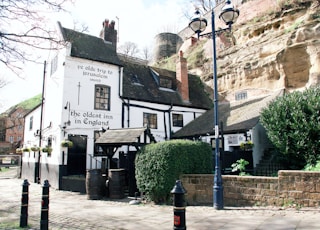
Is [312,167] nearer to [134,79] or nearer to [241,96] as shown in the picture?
[241,96]

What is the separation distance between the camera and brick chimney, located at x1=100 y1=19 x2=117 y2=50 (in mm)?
19906

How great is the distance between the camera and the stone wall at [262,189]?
7.84 m

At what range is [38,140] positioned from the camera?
20.2 m

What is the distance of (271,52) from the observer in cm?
2150

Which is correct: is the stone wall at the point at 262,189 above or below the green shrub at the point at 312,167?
below

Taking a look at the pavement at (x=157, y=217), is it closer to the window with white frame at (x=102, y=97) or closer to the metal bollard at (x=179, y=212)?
the metal bollard at (x=179, y=212)

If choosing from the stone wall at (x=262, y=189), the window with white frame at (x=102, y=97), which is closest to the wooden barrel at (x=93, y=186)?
the stone wall at (x=262, y=189)

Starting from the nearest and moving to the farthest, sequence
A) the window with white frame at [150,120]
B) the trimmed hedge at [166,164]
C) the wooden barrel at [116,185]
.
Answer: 1. the trimmed hedge at [166,164]
2. the wooden barrel at [116,185]
3. the window with white frame at [150,120]

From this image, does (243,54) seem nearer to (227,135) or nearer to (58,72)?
(227,135)

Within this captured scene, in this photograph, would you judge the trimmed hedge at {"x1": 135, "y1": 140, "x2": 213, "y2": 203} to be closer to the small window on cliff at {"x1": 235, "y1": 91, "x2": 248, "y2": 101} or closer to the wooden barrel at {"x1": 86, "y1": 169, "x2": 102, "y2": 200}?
the wooden barrel at {"x1": 86, "y1": 169, "x2": 102, "y2": 200}

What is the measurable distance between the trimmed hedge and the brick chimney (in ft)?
38.8

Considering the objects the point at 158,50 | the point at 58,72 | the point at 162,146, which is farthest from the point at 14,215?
the point at 158,50

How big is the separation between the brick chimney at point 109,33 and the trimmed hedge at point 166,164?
38.8 ft

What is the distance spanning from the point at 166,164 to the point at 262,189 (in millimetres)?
3294
